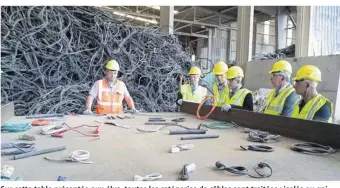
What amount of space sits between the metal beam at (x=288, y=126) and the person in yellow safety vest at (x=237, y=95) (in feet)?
1.76

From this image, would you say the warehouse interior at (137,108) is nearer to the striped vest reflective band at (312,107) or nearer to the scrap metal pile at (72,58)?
the scrap metal pile at (72,58)

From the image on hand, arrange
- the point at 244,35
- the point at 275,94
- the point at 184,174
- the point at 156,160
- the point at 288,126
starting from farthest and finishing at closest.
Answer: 1. the point at 244,35
2. the point at 275,94
3. the point at 288,126
4. the point at 156,160
5. the point at 184,174

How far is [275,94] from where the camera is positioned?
9.48 feet

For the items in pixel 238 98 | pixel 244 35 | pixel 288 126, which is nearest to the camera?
pixel 288 126

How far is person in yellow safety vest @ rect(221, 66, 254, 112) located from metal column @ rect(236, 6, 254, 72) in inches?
110

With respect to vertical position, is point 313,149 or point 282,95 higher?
point 282,95

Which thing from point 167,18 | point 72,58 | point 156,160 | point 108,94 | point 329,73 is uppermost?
point 167,18

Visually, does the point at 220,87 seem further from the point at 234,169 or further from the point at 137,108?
the point at 234,169

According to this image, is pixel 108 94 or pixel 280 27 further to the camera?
pixel 280 27

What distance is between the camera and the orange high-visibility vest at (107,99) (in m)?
3.31

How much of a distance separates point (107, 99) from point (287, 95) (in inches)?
80.2

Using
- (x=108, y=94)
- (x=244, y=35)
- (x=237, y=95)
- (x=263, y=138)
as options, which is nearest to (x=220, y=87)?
(x=237, y=95)

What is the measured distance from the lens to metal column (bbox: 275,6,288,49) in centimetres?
919

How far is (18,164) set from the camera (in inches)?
46.9
